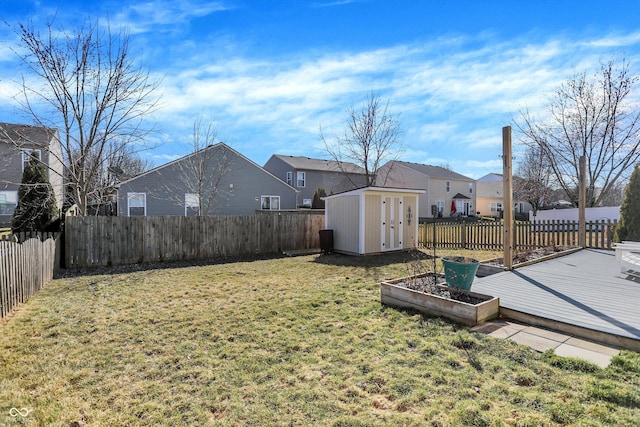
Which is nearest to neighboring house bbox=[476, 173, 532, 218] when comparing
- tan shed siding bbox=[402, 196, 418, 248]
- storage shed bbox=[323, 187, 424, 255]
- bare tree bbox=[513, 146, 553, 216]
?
bare tree bbox=[513, 146, 553, 216]

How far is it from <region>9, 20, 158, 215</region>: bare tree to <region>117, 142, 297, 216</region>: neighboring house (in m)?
8.30

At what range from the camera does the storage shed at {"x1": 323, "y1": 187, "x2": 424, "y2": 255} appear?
10922 millimetres

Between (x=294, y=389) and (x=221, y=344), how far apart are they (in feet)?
4.52

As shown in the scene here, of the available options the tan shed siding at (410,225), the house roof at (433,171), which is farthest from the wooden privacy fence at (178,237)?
the house roof at (433,171)

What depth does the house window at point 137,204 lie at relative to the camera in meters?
19.4

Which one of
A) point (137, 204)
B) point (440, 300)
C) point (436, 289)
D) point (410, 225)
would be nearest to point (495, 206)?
point (410, 225)

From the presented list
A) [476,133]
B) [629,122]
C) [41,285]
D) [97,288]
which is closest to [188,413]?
[97,288]

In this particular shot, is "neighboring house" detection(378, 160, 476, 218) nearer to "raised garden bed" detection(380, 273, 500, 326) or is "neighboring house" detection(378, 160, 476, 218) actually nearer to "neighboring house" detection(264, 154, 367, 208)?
"neighboring house" detection(264, 154, 367, 208)

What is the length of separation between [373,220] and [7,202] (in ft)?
80.1

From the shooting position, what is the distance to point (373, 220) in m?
11.1

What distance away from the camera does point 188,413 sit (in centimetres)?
239

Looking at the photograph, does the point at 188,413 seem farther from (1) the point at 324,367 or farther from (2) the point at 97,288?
(2) the point at 97,288

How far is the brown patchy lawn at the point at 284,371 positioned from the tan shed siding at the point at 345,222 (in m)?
5.96

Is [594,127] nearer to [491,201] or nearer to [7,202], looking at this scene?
[491,201]
